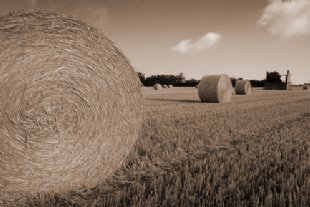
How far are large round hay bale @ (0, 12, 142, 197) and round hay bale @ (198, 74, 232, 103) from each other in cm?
1163

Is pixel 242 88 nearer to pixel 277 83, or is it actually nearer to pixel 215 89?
pixel 215 89

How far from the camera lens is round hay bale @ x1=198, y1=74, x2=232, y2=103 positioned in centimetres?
1579

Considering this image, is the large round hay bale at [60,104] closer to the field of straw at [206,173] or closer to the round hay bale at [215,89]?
the field of straw at [206,173]

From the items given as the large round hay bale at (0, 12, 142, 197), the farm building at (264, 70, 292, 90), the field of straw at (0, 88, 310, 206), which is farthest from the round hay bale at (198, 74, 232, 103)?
the farm building at (264, 70, 292, 90)

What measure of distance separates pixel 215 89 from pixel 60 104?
12344mm

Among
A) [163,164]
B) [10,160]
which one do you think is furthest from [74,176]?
[163,164]

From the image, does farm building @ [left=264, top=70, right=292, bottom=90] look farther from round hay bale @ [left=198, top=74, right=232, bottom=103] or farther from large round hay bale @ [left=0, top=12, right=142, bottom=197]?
large round hay bale @ [left=0, top=12, right=142, bottom=197]

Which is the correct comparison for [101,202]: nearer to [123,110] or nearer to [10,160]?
[10,160]

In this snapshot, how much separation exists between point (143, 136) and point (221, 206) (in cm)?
355

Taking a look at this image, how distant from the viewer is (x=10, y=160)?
12.0ft

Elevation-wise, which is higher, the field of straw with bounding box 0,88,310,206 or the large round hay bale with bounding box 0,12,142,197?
the large round hay bale with bounding box 0,12,142,197

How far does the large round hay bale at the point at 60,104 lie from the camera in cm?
363

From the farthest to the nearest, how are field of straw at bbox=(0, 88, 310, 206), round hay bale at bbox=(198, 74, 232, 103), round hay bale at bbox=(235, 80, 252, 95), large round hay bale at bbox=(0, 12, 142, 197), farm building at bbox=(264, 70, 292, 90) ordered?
farm building at bbox=(264, 70, 292, 90) → round hay bale at bbox=(235, 80, 252, 95) → round hay bale at bbox=(198, 74, 232, 103) → large round hay bale at bbox=(0, 12, 142, 197) → field of straw at bbox=(0, 88, 310, 206)

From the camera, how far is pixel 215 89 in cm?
1572
